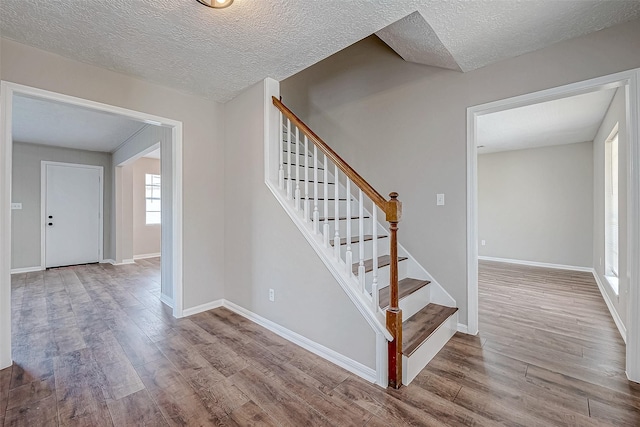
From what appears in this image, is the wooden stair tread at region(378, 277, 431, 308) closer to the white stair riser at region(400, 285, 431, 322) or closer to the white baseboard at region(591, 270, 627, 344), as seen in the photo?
the white stair riser at region(400, 285, 431, 322)

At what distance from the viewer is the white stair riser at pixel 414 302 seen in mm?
2314

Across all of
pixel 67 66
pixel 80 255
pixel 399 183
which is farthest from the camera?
pixel 80 255

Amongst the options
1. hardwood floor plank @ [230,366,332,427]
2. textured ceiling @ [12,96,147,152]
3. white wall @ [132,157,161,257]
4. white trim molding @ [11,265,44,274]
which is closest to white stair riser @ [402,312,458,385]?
hardwood floor plank @ [230,366,332,427]

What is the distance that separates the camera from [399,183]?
296cm

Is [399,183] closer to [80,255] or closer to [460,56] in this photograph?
[460,56]

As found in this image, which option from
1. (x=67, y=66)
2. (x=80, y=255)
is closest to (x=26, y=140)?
(x=80, y=255)

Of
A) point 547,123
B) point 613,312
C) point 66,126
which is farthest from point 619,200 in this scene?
point 66,126

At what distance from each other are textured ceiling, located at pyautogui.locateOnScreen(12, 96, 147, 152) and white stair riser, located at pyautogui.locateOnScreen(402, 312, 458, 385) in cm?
382

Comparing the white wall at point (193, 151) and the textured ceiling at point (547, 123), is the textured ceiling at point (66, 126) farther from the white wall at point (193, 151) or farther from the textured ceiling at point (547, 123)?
the textured ceiling at point (547, 123)

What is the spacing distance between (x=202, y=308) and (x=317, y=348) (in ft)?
5.17

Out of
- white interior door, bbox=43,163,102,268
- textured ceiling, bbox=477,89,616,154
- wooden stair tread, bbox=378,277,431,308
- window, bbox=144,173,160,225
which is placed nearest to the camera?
wooden stair tread, bbox=378,277,431,308

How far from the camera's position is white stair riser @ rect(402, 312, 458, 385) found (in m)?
1.80

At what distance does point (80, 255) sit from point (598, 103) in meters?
8.98

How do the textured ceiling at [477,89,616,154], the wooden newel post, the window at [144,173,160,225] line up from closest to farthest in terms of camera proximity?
1. the wooden newel post
2. the textured ceiling at [477,89,616,154]
3. the window at [144,173,160,225]
